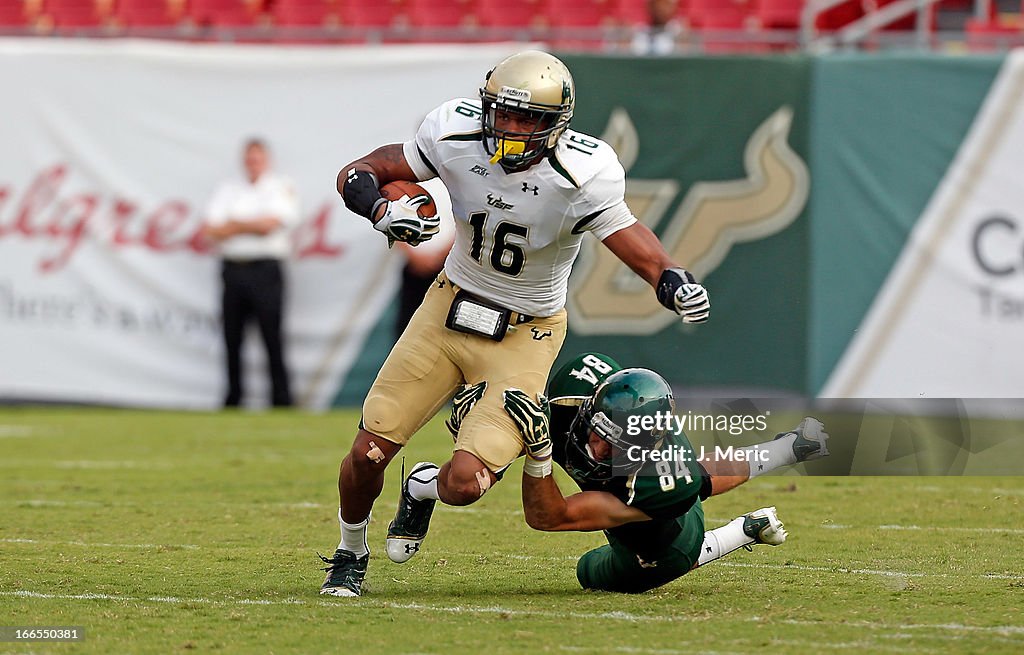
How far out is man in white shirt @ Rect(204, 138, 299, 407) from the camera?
10.9 metres

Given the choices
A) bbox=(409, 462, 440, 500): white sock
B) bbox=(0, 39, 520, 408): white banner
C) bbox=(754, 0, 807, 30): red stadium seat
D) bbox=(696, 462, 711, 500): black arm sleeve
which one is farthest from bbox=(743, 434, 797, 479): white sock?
bbox=(754, 0, 807, 30): red stadium seat

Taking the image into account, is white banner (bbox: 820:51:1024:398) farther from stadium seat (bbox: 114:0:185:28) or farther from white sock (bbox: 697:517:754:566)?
stadium seat (bbox: 114:0:185:28)

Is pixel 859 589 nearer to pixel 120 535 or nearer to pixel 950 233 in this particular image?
pixel 120 535

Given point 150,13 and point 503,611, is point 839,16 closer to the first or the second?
point 150,13

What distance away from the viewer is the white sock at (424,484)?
5.20 meters

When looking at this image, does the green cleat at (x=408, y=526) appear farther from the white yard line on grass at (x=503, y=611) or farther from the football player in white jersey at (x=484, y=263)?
the white yard line on grass at (x=503, y=611)

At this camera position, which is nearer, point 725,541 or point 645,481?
point 645,481

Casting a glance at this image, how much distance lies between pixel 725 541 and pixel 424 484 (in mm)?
1115

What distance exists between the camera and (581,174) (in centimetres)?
508

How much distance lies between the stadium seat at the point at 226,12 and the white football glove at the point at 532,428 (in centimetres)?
964

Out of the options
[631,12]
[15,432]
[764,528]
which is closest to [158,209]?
[15,432]

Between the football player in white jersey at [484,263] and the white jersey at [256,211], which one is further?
the white jersey at [256,211]

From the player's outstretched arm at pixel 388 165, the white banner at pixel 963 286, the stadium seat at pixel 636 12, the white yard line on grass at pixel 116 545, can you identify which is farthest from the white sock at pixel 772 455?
the stadium seat at pixel 636 12

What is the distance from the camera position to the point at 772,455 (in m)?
5.48
